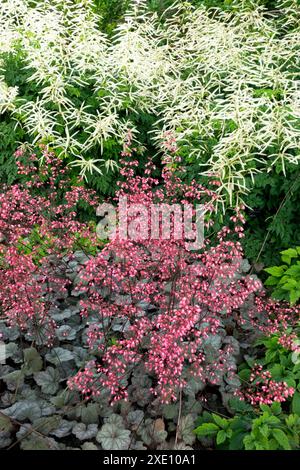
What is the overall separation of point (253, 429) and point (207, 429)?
0.26 metres

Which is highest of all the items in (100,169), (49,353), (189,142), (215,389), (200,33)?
(200,33)

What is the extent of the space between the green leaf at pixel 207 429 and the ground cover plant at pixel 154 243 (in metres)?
0.01

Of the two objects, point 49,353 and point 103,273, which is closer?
point 103,273

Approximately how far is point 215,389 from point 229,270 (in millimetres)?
759

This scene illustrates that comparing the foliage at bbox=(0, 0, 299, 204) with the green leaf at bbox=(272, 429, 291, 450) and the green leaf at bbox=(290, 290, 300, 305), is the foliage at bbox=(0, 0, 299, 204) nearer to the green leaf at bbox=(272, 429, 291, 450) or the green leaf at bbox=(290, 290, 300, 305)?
the green leaf at bbox=(290, 290, 300, 305)

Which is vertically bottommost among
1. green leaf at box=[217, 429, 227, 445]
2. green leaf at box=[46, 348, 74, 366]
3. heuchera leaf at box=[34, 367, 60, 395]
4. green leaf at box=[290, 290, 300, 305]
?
heuchera leaf at box=[34, 367, 60, 395]

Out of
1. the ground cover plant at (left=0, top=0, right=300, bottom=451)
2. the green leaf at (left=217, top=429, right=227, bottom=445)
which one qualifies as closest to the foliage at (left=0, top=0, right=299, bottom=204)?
the ground cover plant at (left=0, top=0, right=300, bottom=451)

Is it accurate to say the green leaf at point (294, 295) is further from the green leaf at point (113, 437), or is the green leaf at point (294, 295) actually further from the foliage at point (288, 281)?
the green leaf at point (113, 437)

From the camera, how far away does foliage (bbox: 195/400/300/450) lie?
2.27 metres

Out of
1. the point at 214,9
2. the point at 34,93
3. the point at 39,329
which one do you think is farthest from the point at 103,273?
the point at 214,9

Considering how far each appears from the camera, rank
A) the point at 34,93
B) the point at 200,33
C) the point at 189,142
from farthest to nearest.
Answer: the point at 200,33 → the point at 34,93 → the point at 189,142

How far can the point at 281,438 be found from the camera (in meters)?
2.25

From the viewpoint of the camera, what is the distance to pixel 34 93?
4.85 metres
